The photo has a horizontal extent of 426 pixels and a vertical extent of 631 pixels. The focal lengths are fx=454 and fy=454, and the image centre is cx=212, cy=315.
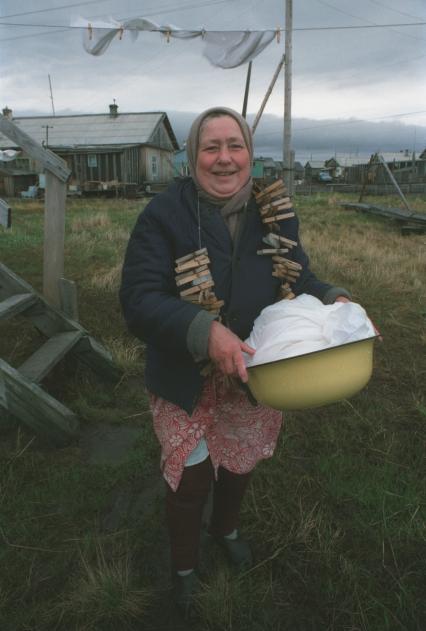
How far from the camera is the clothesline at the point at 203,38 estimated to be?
24.3 feet

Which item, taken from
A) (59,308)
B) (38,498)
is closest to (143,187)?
(59,308)

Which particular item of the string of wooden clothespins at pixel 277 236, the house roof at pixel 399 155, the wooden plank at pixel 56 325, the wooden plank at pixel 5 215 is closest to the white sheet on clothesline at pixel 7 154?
the wooden plank at pixel 56 325

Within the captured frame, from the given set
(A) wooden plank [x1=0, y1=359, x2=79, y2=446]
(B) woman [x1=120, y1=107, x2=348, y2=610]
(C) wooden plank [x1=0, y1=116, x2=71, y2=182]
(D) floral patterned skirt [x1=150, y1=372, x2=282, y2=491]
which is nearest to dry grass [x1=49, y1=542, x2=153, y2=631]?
(B) woman [x1=120, y1=107, x2=348, y2=610]

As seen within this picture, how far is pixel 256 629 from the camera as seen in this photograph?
150 centimetres

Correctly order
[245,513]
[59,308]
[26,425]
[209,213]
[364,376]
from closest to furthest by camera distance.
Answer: [364,376] → [209,213] → [245,513] → [26,425] → [59,308]

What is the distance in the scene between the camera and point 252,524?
1.91 metres

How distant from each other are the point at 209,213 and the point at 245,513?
1310 millimetres

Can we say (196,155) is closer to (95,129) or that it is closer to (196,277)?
(196,277)

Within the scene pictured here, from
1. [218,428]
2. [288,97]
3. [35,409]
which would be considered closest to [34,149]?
[35,409]

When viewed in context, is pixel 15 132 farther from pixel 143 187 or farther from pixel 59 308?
pixel 143 187

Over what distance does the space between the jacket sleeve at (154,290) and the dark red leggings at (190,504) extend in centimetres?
50

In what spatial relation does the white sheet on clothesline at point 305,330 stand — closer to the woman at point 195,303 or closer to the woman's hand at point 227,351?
the woman's hand at point 227,351

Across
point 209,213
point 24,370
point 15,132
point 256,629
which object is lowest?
point 256,629

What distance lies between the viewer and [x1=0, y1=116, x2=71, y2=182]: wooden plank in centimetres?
288
